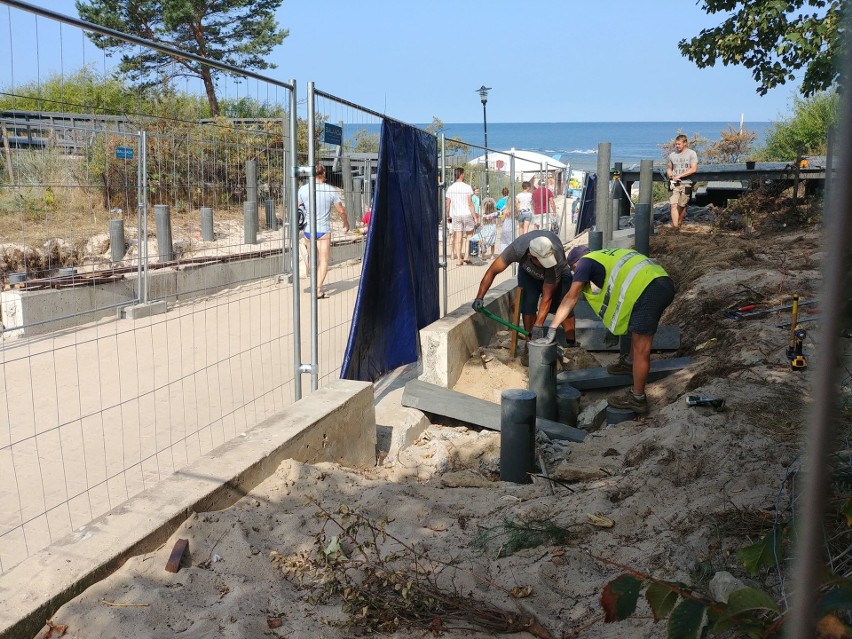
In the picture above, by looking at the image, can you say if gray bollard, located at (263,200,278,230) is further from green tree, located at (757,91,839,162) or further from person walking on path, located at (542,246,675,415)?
green tree, located at (757,91,839,162)

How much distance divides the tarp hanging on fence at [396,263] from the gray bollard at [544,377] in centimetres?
106

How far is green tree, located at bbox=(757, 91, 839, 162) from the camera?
91.4 ft

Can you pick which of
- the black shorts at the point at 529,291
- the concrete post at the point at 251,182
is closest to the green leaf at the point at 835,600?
the concrete post at the point at 251,182

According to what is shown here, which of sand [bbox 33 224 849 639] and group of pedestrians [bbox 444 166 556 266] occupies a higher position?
group of pedestrians [bbox 444 166 556 266]

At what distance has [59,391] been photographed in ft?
22.2

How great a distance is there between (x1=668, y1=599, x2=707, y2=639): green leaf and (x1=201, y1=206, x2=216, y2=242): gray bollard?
583 centimetres

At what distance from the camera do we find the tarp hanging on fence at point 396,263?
602 cm

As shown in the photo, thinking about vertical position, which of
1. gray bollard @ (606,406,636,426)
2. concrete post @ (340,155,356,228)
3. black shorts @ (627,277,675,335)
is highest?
concrete post @ (340,155,356,228)

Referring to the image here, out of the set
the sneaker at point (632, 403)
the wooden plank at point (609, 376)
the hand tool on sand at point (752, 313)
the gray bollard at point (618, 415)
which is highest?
the hand tool on sand at point (752, 313)

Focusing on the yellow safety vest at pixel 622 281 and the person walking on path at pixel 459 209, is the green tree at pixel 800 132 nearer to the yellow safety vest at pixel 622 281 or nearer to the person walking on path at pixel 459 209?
the person walking on path at pixel 459 209

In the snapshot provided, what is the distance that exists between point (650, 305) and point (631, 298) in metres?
0.16

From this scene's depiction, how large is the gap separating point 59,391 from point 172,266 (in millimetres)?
3744

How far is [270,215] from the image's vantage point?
6.70 metres

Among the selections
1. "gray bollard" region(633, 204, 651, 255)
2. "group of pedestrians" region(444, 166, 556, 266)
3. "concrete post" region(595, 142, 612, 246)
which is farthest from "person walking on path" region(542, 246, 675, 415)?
"group of pedestrians" region(444, 166, 556, 266)
